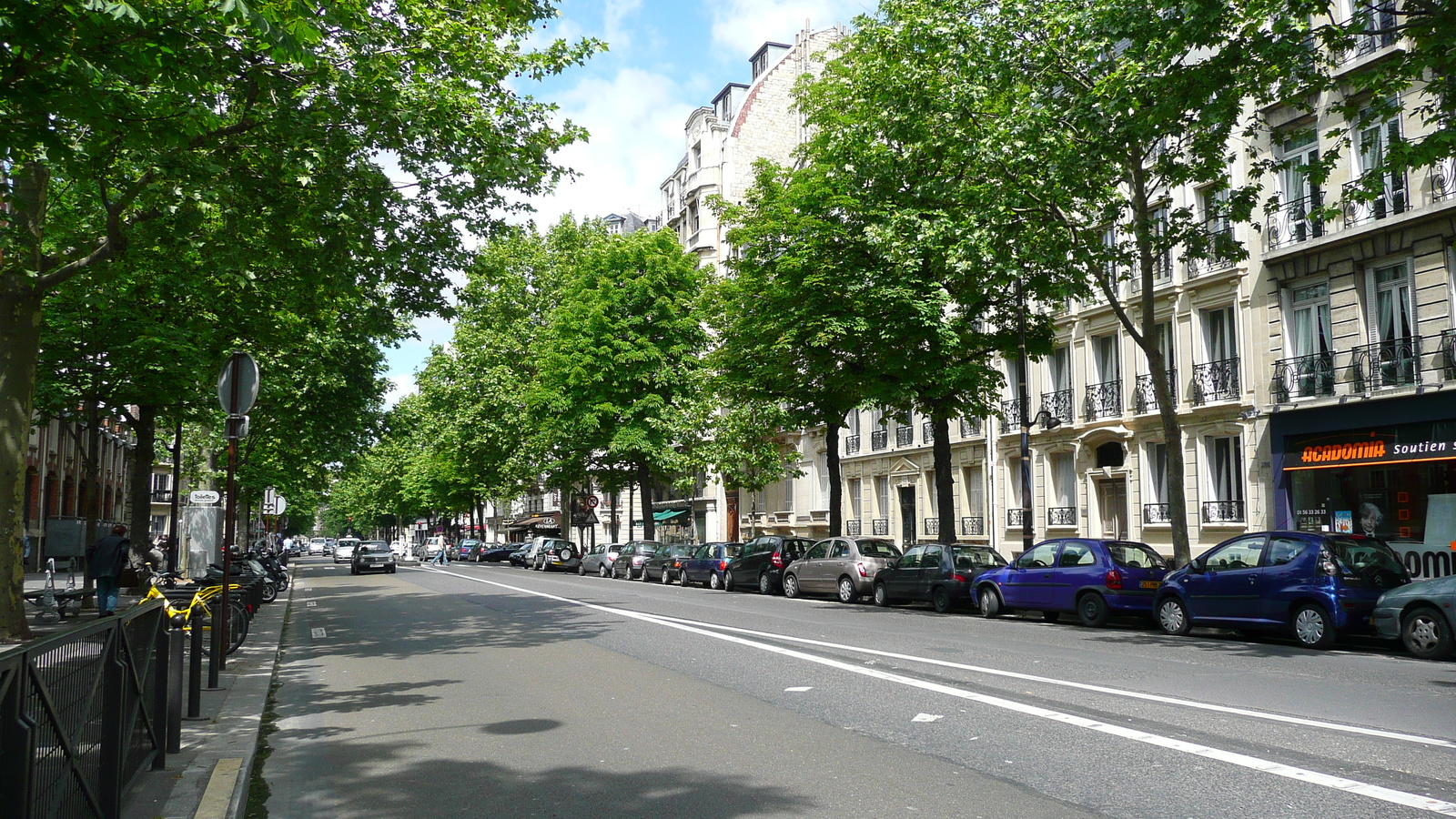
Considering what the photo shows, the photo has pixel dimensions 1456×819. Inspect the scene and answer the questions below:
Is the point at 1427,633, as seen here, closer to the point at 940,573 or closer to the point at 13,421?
the point at 940,573

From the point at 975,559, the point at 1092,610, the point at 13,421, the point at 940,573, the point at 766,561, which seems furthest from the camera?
the point at 766,561

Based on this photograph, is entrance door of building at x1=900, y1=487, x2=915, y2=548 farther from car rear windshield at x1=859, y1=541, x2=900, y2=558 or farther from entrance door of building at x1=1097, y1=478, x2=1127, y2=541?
car rear windshield at x1=859, y1=541, x2=900, y2=558

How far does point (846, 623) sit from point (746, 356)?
10844 mm

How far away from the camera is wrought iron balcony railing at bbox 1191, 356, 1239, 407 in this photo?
25.4 metres

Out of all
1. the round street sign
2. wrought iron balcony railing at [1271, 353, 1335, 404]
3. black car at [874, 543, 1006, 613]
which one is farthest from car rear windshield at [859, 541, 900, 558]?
the round street sign

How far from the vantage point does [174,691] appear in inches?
285

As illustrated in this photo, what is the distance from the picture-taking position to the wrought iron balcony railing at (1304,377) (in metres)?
23.1

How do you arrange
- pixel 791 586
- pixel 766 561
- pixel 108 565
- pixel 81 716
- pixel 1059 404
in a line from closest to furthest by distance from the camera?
pixel 81 716, pixel 108 565, pixel 791 586, pixel 766 561, pixel 1059 404

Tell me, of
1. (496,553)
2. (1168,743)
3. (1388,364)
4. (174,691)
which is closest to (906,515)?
(1388,364)

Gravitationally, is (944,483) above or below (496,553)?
above

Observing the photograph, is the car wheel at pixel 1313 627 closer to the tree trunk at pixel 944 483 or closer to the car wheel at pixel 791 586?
the tree trunk at pixel 944 483

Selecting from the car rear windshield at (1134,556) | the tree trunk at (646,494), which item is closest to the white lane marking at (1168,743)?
the car rear windshield at (1134,556)

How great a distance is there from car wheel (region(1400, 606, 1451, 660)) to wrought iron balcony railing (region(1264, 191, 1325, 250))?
12.5m

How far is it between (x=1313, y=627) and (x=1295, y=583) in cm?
59
